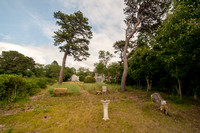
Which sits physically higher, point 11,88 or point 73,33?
point 73,33

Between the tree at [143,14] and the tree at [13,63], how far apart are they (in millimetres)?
27731

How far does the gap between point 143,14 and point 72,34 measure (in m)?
11.8

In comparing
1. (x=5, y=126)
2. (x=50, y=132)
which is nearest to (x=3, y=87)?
(x=5, y=126)

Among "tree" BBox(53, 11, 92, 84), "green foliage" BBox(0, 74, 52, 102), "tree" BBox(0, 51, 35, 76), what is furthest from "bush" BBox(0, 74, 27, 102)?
"tree" BBox(0, 51, 35, 76)

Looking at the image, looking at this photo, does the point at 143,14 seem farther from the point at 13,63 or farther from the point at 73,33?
the point at 13,63

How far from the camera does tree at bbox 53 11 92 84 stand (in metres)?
12.9

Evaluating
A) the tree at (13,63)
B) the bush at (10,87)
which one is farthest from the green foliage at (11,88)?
the tree at (13,63)

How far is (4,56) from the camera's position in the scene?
67.6ft

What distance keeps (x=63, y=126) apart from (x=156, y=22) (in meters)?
14.4

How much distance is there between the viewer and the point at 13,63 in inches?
828

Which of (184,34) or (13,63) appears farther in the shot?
(13,63)

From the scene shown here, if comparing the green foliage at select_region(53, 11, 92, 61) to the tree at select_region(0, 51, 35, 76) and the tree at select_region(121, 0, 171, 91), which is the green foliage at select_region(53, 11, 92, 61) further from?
the tree at select_region(0, 51, 35, 76)

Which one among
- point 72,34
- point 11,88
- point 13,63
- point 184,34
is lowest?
point 11,88

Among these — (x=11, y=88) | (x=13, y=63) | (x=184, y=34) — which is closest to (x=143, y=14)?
(x=184, y=34)
